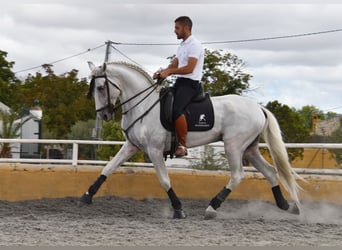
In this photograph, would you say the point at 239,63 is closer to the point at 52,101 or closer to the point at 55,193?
the point at 55,193

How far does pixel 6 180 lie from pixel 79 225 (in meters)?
3.18

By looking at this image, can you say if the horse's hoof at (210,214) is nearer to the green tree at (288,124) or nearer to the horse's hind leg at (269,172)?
the horse's hind leg at (269,172)

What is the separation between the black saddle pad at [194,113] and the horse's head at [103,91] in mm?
Result: 724

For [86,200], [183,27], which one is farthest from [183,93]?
[86,200]

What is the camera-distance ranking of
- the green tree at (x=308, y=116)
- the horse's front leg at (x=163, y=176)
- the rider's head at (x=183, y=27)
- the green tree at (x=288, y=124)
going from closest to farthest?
the horse's front leg at (x=163, y=176), the rider's head at (x=183, y=27), the green tree at (x=288, y=124), the green tree at (x=308, y=116)

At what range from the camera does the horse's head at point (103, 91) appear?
339 inches

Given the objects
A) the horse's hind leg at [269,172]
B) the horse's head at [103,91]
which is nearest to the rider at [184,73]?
the horse's head at [103,91]

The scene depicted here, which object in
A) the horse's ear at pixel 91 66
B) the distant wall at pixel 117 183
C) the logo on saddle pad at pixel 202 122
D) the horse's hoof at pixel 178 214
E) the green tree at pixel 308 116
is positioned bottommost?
the horse's hoof at pixel 178 214

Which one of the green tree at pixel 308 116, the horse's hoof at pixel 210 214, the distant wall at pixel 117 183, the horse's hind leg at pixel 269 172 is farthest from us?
the green tree at pixel 308 116

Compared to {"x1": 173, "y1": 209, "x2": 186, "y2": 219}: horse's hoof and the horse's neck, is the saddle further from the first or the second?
{"x1": 173, "y1": 209, "x2": 186, "y2": 219}: horse's hoof

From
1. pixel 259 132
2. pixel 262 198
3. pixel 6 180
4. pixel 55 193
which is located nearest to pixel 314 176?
pixel 262 198

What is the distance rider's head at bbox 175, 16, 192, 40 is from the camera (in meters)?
8.42

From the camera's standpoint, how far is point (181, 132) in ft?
27.1

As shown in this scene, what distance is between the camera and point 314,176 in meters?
9.92
